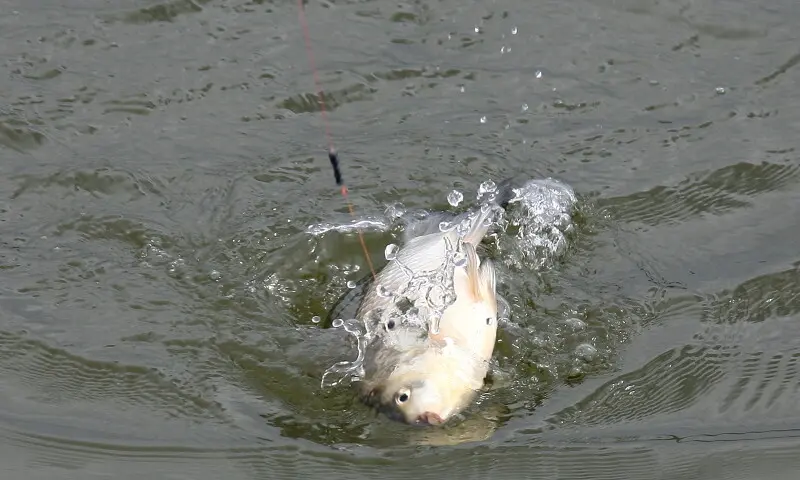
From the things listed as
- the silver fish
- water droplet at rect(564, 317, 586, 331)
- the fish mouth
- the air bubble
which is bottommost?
the fish mouth

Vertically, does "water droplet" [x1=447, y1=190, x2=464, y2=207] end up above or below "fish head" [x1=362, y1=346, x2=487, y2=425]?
above

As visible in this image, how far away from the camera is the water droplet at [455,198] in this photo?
597 cm

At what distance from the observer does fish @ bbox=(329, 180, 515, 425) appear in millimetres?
4281

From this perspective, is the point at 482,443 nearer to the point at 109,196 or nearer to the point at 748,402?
the point at 748,402

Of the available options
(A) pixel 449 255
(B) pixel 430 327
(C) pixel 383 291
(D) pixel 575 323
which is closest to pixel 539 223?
(D) pixel 575 323

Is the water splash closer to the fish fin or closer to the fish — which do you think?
the fish

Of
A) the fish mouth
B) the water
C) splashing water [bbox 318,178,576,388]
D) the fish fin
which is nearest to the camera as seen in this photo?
the fish mouth

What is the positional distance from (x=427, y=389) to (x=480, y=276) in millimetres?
816

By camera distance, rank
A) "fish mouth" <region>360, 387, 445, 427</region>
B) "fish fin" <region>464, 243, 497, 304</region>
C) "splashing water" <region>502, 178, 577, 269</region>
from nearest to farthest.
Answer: "fish mouth" <region>360, 387, 445, 427</region>
"fish fin" <region>464, 243, 497, 304</region>
"splashing water" <region>502, 178, 577, 269</region>

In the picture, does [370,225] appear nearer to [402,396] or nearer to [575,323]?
[575,323]

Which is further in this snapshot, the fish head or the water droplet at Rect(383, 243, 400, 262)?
the water droplet at Rect(383, 243, 400, 262)

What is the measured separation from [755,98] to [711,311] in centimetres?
218

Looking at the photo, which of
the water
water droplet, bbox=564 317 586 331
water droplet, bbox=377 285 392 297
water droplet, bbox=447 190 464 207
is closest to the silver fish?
water droplet, bbox=377 285 392 297

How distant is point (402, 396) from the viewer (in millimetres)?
4262
